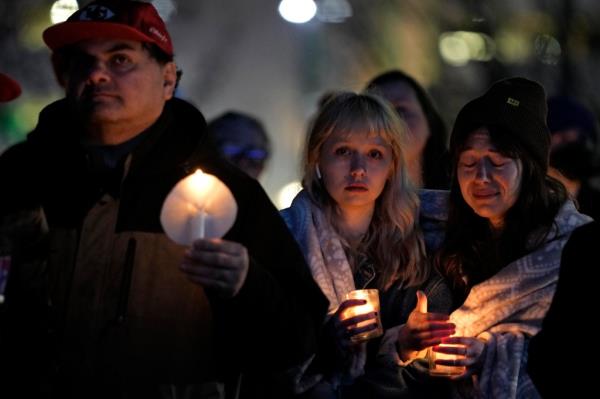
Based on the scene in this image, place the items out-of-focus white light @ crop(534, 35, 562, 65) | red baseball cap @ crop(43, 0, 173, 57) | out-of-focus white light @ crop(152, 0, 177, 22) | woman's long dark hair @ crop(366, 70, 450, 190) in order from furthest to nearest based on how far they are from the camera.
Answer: out-of-focus white light @ crop(152, 0, 177, 22), out-of-focus white light @ crop(534, 35, 562, 65), woman's long dark hair @ crop(366, 70, 450, 190), red baseball cap @ crop(43, 0, 173, 57)

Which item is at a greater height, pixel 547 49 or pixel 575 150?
pixel 547 49

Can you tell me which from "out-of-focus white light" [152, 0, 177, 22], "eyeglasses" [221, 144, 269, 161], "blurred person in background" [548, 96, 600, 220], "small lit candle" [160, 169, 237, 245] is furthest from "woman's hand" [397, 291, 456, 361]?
"out-of-focus white light" [152, 0, 177, 22]

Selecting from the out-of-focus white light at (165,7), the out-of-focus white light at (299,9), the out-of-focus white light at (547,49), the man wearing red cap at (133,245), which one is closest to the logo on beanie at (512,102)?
the man wearing red cap at (133,245)

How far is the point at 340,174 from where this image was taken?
230 inches

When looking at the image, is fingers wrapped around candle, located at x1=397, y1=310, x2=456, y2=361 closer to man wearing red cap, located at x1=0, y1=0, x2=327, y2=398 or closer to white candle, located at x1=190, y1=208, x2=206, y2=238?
man wearing red cap, located at x1=0, y1=0, x2=327, y2=398

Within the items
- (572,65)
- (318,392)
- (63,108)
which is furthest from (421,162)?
(572,65)

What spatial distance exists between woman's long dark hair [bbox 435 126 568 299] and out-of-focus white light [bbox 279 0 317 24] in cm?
1385

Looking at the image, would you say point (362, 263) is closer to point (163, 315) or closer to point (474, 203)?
point (474, 203)

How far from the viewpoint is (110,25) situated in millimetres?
4922

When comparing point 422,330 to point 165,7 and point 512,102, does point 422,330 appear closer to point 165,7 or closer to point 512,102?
point 512,102

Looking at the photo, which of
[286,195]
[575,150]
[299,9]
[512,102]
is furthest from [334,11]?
[512,102]

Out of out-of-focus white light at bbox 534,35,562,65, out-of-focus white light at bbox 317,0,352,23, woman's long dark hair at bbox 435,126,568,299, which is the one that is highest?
out-of-focus white light at bbox 317,0,352,23

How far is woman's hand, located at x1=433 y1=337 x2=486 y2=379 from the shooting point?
534 cm

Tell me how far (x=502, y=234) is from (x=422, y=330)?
61 cm
